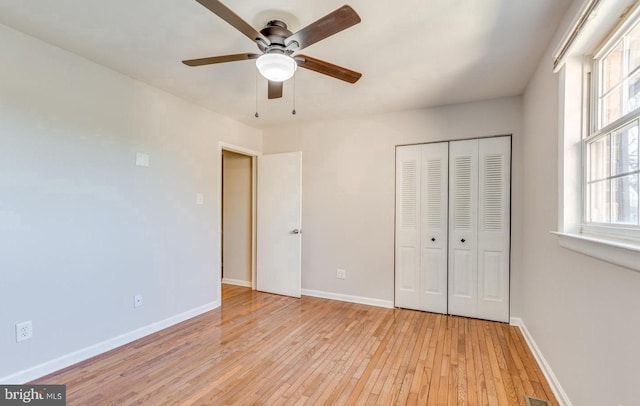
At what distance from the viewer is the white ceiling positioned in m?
1.74

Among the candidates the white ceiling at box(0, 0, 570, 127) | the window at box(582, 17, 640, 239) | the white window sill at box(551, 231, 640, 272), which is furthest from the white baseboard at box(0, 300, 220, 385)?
→ the window at box(582, 17, 640, 239)

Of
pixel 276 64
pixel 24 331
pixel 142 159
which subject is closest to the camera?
pixel 276 64

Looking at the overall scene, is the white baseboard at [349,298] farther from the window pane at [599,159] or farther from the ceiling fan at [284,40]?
the ceiling fan at [284,40]

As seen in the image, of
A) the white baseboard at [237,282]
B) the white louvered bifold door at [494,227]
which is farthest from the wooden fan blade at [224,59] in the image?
the white baseboard at [237,282]

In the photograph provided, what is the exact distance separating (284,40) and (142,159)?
186 centimetres

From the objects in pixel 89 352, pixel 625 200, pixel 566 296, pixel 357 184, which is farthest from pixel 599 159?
pixel 89 352

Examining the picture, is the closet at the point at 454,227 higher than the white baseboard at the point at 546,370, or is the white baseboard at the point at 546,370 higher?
the closet at the point at 454,227

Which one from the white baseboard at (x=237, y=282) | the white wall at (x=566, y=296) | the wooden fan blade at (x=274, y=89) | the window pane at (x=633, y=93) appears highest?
the wooden fan blade at (x=274, y=89)

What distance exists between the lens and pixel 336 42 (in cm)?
208

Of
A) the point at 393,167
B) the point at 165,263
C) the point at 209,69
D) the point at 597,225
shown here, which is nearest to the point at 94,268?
the point at 165,263

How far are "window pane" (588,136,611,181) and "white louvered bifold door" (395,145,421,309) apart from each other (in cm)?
186

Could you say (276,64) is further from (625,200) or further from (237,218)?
(237,218)

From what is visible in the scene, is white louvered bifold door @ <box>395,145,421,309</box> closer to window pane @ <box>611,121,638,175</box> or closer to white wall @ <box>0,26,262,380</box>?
window pane @ <box>611,121,638,175</box>

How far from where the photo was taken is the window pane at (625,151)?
1.29 m
